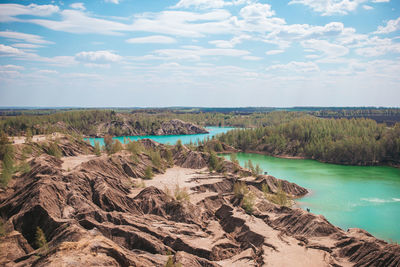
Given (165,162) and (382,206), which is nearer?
(382,206)

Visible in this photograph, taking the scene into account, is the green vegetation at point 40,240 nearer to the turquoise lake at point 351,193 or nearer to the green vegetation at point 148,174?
the green vegetation at point 148,174

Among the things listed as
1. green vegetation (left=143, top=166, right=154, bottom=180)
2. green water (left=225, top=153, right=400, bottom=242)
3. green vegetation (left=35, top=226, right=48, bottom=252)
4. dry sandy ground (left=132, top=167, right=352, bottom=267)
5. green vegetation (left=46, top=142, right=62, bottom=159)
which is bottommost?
green water (left=225, top=153, right=400, bottom=242)

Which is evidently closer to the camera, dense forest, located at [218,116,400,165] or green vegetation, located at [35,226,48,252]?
green vegetation, located at [35,226,48,252]

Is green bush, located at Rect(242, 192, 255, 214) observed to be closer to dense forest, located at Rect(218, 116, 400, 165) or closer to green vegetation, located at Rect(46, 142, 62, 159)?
green vegetation, located at Rect(46, 142, 62, 159)

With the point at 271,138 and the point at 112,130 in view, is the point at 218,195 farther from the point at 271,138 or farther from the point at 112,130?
the point at 112,130

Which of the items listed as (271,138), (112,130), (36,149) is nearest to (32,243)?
(36,149)

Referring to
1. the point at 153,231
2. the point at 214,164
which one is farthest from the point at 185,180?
the point at 153,231

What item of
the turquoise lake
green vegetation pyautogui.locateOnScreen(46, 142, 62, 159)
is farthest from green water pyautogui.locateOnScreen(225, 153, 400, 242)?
green vegetation pyautogui.locateOnScreen(46, 142, 62, 159)
